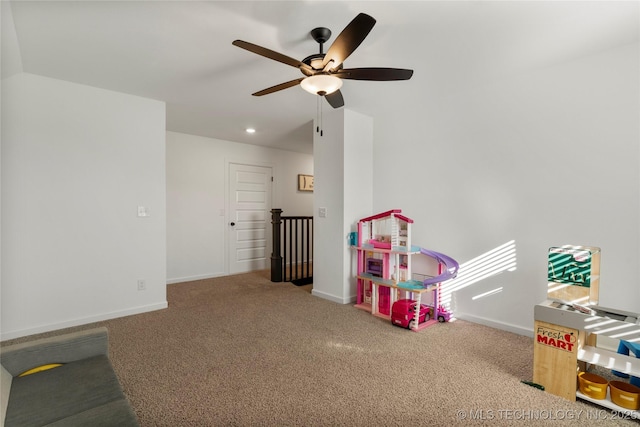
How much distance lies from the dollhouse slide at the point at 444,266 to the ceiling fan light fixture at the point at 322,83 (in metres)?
2.12

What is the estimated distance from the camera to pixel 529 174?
2.84 meters

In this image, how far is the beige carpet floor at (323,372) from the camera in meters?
1.76

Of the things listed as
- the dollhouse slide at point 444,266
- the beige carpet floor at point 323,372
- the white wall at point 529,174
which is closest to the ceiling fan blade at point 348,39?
the white wall at point 529,174

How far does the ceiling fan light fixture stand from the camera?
2090mm

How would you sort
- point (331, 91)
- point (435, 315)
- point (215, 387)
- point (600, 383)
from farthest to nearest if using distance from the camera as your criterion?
point (435, 315), point (331, 91), point (215, 387), point (600, 383)

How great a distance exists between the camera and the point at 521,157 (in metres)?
2.88

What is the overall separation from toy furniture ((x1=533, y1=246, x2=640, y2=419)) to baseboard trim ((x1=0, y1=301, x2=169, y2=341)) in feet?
12.4

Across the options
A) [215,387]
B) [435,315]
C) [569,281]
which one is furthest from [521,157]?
[215,387]

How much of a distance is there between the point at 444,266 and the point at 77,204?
13.1ft

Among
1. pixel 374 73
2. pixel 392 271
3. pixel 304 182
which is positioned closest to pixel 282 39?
pixel 374 73

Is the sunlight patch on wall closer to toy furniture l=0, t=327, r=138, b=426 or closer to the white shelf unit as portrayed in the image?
the white shelf unit

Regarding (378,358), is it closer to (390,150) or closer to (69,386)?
(69,386)

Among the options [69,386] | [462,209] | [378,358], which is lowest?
[378,358]

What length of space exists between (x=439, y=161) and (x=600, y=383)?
2.36m
